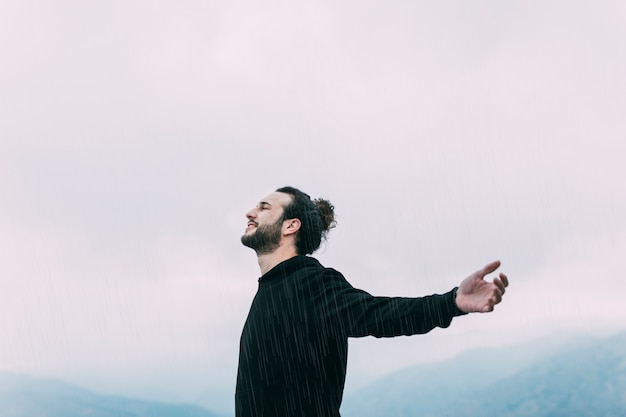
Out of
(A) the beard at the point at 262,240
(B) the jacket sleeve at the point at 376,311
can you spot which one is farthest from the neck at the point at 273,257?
(B) the jacket sleeve at the point at 376,311

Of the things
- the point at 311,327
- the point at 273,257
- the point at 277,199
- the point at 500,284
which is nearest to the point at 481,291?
the point at 500,284

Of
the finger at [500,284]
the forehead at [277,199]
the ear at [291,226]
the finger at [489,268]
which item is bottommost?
the finger at [500,284]

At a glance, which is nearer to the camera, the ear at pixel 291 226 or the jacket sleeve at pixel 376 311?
the jacket sleeve at pixel 376 311

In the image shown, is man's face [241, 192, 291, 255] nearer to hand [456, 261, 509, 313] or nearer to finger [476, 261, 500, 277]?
hand [456, 261, 509, 313]

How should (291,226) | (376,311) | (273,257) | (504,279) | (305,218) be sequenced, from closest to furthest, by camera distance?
(504,279), (376,311), (273,257), (291,226), (305,218)

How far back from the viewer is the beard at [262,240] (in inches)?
205

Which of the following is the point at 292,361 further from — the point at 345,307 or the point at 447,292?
the point at 447,292

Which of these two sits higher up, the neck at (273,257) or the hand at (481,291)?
the neck at (273,257)

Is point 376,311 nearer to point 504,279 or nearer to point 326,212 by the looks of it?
Result: point 504,279

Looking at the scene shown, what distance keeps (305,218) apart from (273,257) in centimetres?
50

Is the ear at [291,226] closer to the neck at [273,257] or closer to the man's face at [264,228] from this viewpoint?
the man's face at [264,228]

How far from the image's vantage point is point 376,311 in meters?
4.15

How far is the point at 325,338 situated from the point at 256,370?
1.70ft

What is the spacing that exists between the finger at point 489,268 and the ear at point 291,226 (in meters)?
1.98
